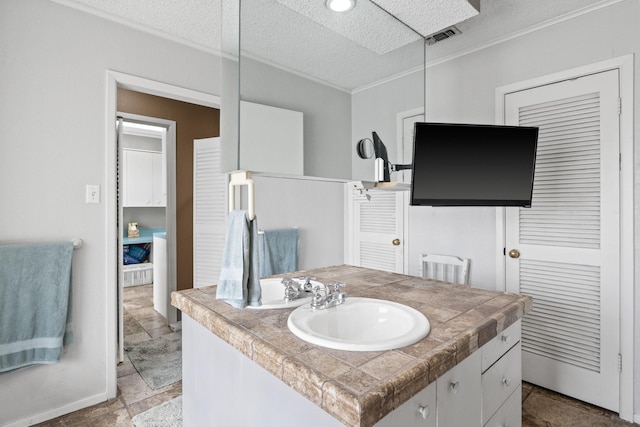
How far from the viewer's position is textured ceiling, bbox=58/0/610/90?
148 centimetres

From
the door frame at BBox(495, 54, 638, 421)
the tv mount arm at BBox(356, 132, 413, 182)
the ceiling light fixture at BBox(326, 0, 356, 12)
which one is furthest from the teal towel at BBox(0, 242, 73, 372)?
the door frame at BBox(495, 54, 638, 421)

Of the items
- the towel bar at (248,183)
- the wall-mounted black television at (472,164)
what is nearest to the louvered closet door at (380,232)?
the wall-mounted black television at (472,164)

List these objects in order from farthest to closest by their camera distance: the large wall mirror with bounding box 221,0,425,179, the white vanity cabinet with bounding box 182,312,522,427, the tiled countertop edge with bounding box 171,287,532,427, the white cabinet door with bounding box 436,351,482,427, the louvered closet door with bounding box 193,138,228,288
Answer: the louvered closet door with bounding box 193,138,228,288 → the large wall mirror with bounding box 221,0,425,179 → the white cabinet door with bounding box 436,351,482,427 → the white vanity cabinet with bounding box 182,312,522,427 → the tiled countertop edge with bounding box 171,287,532,427

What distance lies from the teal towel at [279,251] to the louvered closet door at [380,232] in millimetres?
858

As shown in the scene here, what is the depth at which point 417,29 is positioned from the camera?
6.60 ft

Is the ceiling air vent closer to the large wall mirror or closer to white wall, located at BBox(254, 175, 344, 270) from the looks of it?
the large wall mirror

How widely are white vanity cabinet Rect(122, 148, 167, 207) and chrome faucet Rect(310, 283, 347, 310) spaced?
509 cm

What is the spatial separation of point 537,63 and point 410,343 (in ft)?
7.53

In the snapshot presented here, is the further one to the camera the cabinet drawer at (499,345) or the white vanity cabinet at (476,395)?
the cabinet drawer at (499,345)

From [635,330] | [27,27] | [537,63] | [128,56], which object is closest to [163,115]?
[128,56]

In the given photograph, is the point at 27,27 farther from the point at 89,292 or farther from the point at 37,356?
the point at 37,356

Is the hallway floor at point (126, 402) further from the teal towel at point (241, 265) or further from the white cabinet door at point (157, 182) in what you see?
the white cabinet door at point (157, 182)

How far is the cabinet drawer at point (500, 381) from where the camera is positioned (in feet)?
4.17

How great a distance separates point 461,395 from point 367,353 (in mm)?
417
